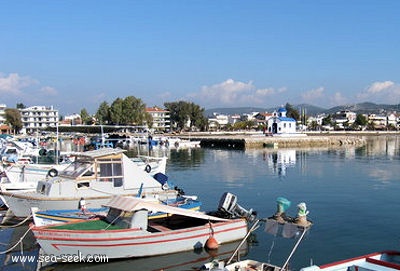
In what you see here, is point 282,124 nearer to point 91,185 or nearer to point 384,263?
point 91,185

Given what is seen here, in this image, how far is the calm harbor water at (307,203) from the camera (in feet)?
53.2

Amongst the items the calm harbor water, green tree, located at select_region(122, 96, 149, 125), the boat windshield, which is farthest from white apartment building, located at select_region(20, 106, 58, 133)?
the boat windshield

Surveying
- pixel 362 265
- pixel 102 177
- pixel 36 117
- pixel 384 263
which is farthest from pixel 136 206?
pixel 36 117

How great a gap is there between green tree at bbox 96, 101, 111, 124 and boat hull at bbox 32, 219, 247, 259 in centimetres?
12423

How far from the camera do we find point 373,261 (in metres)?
11.9

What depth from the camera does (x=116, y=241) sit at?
15.2 metres

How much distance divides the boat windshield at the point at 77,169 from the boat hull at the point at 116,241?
568cm

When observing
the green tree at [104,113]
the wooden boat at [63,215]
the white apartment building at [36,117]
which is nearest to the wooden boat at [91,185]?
the wooden boat at [63,215]

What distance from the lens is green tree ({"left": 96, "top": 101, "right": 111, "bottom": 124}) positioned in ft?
452

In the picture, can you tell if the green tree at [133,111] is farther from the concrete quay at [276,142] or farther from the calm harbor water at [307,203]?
the calm harbor water at [307,203]

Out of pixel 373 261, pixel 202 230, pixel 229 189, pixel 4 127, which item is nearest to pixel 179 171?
pixel 229 189

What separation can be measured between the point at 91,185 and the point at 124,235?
5973mm

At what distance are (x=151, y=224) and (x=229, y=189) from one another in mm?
15930

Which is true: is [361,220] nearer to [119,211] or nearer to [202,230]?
[202,230]
